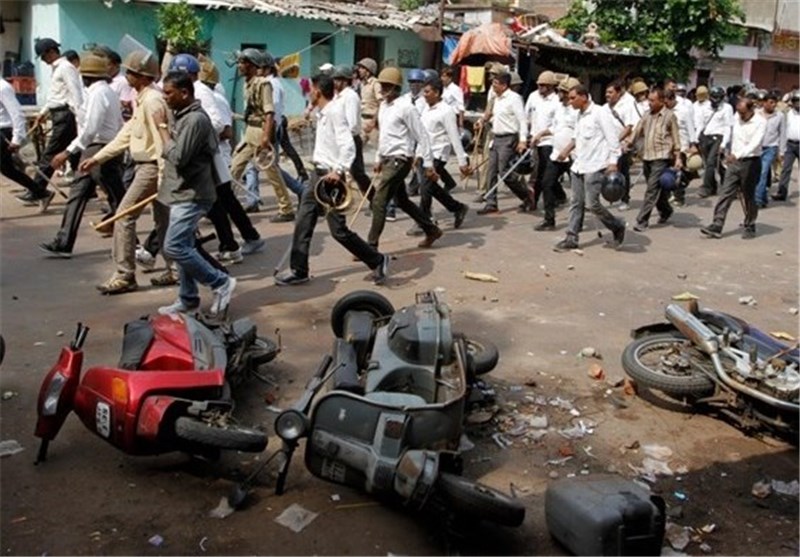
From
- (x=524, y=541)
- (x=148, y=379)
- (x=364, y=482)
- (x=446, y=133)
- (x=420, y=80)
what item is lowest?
(x=524, y=541)

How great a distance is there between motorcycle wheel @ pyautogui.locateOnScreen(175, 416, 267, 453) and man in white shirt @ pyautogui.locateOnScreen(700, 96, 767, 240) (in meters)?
7.63

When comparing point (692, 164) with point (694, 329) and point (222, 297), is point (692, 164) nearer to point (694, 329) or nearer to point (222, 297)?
point (694, 329)

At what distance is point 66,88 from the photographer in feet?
30.7

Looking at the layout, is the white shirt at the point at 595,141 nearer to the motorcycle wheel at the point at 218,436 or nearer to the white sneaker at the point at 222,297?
the white sneaker at the point at 222,297

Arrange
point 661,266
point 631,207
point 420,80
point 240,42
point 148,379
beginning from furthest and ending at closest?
point 240,42 < point 631,207 < point 420,80 < point 661,266 < point 148,379

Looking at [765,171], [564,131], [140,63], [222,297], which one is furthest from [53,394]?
[765,171]

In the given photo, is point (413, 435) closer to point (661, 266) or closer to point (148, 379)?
point (148, 379)

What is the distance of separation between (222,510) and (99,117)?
5.10m

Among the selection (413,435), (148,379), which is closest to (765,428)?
(413,435)

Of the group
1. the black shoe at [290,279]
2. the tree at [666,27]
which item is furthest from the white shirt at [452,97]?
the tree at [666,27]

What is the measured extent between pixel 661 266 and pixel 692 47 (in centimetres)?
1382

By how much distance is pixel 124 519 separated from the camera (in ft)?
11.5

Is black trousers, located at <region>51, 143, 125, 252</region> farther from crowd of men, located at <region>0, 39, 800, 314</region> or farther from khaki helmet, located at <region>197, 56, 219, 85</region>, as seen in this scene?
khaki helmet, located at <region>197, 56, 219, 85</region>

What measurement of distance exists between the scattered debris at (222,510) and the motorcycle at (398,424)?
30 mm
